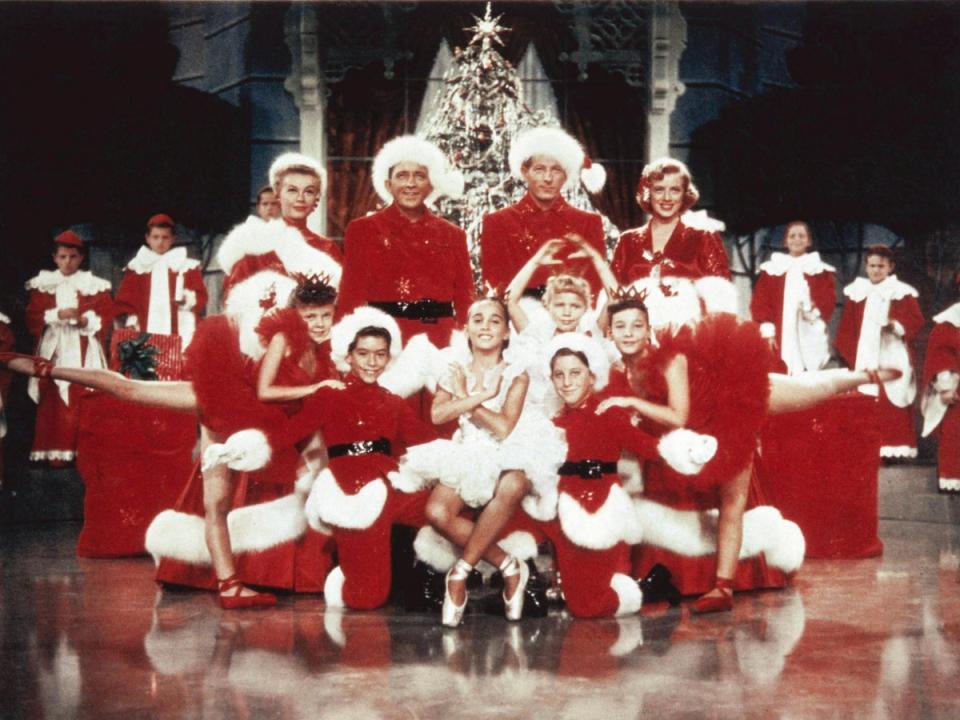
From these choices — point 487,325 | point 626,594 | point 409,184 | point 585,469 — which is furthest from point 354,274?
point 626,594

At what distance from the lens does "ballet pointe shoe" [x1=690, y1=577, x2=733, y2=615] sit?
147 inches

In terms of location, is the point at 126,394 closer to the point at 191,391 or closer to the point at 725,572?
the point at 191,391

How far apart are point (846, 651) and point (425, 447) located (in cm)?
143

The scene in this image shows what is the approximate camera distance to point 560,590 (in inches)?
155

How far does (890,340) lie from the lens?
6.93m

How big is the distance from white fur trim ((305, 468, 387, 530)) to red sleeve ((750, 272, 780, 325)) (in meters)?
3.99

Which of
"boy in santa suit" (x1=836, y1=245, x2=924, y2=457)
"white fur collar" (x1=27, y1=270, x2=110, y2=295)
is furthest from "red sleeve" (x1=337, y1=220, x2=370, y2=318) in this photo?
"boy in santa suit" (x1=836, y1=245, x2=924, y2=457)

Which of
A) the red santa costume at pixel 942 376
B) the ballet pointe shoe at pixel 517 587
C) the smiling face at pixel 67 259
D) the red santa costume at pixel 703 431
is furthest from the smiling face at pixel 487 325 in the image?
the smiling face at pixel 67 259

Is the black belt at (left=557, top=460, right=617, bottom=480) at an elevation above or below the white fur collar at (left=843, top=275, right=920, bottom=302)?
below

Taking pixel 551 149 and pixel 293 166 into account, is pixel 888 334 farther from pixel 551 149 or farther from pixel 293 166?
pixel 293 166

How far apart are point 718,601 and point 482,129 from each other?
3.91 m

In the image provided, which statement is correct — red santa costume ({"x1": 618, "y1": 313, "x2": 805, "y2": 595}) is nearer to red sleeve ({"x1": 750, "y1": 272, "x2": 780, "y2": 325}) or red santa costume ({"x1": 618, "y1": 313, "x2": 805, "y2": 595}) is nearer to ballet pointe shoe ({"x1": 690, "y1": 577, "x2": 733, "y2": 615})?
ballet pointe shoe ({"x1": 690, "y1": 577, "x2": 733, "y2": 615})

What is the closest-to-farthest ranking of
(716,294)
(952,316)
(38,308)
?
(716,294) < (952,316) < (38,308)

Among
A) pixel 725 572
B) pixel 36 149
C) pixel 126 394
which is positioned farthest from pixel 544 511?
pixel 36 149
